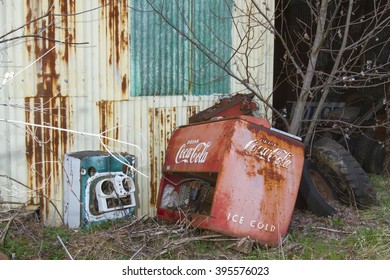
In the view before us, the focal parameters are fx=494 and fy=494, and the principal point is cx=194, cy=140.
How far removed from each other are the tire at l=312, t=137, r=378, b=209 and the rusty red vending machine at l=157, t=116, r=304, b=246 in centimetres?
158

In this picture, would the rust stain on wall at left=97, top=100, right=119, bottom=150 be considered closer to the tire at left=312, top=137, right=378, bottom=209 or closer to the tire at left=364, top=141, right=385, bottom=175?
the tire at left=312, top=137, right=378, bottom=209

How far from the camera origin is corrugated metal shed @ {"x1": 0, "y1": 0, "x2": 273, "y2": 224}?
15.9ft

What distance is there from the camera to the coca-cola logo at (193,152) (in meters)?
4.40

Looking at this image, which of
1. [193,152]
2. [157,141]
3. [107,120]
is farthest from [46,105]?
[193,152]

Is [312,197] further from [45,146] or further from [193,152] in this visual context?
[45,146]

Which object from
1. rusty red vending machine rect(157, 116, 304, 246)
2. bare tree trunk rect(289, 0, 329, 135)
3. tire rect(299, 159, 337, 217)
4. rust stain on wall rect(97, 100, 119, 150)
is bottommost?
tire rect(299, 159, 337, 217)

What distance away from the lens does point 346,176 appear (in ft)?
18.8

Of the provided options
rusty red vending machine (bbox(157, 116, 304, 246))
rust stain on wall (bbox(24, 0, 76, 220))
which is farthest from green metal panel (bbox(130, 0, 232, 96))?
rusty red vending machine (bbox(157, 116, 304, 246))

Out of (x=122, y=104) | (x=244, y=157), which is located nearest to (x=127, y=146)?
(x=122, y=104)

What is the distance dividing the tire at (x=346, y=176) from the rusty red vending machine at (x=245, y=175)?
1.58 meters

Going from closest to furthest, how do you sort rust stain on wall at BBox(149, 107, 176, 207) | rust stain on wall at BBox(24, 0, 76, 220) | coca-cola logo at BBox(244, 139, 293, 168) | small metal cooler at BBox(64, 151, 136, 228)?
coca-cola logo at BBox(244, 139, 293, 168)
small metal cooler at BBox(64, 151, 136, 228)
rust stain on wall at BBox(24, 0, 76, 220)
rust stain on wall at BBox(149, 107, 176, 207)
